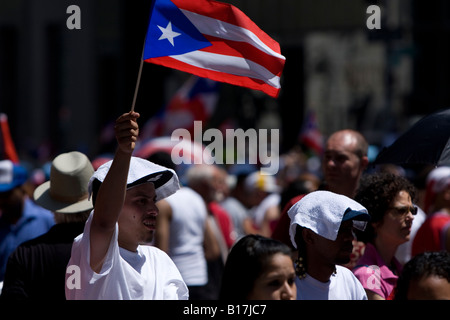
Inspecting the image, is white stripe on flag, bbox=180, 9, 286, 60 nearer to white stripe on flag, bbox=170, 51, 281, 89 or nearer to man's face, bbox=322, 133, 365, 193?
white stripe on flag, bbox=170, 51, 281, 89

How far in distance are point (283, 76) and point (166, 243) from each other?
1115 inches

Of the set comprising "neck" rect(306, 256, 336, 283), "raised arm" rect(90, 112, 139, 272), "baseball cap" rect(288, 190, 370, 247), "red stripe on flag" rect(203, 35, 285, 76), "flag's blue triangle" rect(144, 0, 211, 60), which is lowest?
"neck" rect(306, 256, 336, 283)

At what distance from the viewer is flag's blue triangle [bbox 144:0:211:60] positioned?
4273 millimetres

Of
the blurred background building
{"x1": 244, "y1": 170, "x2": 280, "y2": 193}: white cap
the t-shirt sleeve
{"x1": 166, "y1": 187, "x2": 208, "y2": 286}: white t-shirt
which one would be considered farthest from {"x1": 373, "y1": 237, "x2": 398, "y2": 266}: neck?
the blurred background building

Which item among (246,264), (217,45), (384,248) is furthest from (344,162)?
(246,264)

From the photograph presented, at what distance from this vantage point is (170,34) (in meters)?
4.38

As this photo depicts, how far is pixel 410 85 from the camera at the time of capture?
94.6ft

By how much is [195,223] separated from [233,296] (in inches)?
135

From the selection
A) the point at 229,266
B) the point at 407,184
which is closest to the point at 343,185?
the point at 407,184

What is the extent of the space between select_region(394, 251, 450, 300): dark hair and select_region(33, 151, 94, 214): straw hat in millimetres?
1823

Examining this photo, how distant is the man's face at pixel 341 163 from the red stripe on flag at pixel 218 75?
131 centimetres

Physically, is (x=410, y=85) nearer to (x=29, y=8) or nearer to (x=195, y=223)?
(x=29, y=8)

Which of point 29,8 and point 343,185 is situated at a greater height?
point 29,8

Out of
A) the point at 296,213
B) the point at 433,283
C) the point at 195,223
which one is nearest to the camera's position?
the point at 433,283
